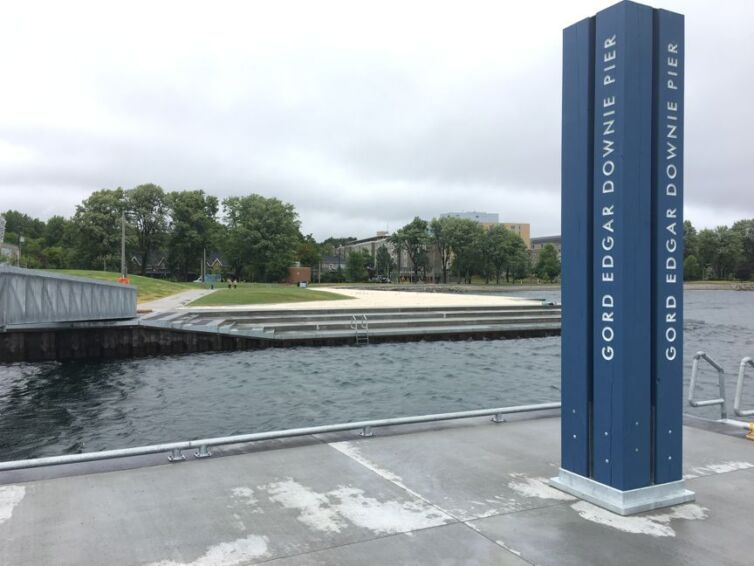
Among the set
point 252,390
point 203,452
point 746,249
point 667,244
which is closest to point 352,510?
point 203,452

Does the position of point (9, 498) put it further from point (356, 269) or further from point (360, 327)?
point (356, 269)

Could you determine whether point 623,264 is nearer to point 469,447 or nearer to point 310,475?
point 469,447

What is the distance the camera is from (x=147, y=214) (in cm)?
8712

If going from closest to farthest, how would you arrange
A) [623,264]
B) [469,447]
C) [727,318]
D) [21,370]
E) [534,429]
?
[623,264] → [469,447] → [534,429] → [21,370] → [727,318]

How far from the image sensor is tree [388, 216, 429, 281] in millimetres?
127688

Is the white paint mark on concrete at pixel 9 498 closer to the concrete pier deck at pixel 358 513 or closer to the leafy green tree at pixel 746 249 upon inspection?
the concrete pier deck at pixel 358 513

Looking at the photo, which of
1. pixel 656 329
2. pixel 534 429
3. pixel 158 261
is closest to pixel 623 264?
pixel 656 329

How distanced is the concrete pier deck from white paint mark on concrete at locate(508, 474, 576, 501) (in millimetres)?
19

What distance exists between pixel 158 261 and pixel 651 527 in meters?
118

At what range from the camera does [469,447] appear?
6.00m

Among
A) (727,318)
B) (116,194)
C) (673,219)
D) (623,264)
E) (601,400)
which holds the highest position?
(116,194)

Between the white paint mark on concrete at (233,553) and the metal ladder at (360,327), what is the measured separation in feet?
76.4

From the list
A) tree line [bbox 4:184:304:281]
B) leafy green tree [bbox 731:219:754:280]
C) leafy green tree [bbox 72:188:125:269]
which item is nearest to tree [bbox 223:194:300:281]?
tree line [bbox 4:184:304:281]

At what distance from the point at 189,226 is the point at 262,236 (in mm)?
11519
